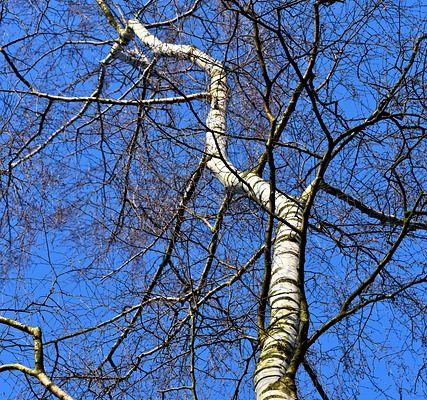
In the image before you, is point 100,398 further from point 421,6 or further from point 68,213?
point 421,6

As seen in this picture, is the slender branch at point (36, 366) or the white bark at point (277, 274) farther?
the white bark at point (277, 274)

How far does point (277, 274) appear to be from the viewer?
416cm

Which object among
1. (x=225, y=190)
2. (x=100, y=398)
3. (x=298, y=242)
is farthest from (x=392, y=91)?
(x=100, y=398)

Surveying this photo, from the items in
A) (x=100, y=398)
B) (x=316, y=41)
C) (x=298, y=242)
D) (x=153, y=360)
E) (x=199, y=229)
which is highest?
(x=316, y=41)

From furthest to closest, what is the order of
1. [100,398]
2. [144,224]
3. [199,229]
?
1. [199,229]
2. [144,224]
3. [100,398]

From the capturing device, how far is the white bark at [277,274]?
11.9ft

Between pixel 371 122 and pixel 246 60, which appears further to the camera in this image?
pixel 246 60

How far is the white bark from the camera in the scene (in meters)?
3.64

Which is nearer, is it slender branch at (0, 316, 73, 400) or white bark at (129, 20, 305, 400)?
slender branch at (0, 316, 73, 400)

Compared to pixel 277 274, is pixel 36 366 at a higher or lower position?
lower

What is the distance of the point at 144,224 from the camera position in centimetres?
445

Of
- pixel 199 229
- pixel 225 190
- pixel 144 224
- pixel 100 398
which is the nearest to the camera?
pixel 100 398

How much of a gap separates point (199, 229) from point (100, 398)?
1.06 m

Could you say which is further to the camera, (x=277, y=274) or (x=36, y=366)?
(x=277, y=274)
